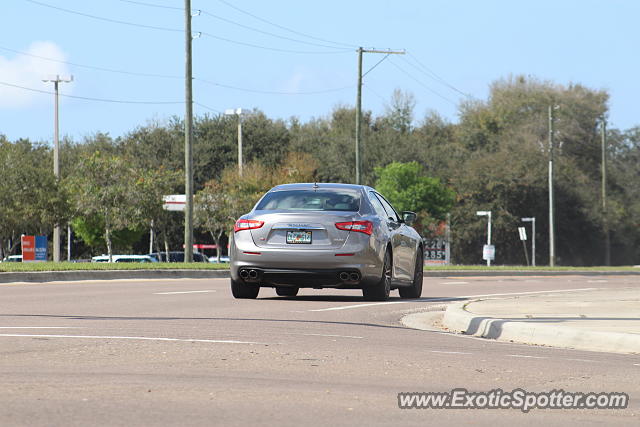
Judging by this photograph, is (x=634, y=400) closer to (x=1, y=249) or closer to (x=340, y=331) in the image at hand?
(x=340, y=331)

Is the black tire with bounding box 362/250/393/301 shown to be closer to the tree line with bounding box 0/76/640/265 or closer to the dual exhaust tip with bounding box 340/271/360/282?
the dual exhaust tip with bounding box 340/271/360/282

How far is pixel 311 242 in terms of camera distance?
661 inches

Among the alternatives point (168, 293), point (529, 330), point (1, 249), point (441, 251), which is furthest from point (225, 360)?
point (441, 251)

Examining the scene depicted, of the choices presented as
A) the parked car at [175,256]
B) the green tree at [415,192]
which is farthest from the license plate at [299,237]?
the green tree at [415,192]

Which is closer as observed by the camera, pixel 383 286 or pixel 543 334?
pixel 543 334

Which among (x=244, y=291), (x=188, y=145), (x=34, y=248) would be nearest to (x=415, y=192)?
(x=34, y=248)

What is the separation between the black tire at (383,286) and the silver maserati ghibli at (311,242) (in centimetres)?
6

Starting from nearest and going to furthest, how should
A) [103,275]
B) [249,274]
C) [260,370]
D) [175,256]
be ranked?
[260,370] < [249,274] < [103,275] < [175,256]

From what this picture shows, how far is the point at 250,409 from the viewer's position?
6941mm

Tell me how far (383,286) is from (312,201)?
171 cm

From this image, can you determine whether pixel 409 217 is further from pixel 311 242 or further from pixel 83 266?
pixel 83 266

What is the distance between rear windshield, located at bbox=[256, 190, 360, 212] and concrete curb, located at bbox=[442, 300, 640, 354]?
3.20 metres

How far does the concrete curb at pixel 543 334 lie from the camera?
11.5 metres

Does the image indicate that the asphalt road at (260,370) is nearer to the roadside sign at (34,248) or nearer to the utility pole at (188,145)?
the utility pole at (188,145)
